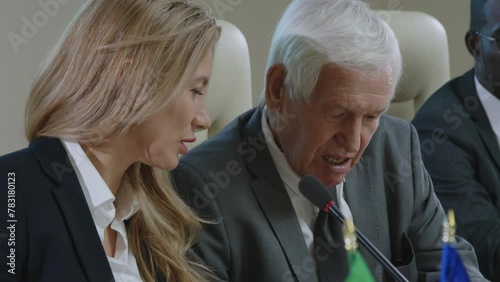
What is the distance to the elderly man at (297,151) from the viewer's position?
1.42 meters

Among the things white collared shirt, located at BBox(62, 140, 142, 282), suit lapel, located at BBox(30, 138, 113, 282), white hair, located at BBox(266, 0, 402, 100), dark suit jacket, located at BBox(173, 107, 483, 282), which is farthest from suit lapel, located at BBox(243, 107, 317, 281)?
suit lapel, located at BBox(30, 138, 113, 282)

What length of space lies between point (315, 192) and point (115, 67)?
303 mm

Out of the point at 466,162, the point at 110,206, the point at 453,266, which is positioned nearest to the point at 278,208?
the point at 110,206

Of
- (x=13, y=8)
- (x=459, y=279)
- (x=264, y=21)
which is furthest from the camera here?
(x=264, y=21)

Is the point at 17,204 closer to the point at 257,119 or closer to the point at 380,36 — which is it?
the point at 257,119

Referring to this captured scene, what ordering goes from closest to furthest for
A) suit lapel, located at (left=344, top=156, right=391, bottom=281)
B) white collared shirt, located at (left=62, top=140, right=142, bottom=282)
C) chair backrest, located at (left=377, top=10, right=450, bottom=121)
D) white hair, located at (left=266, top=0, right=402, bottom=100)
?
white collared shirt, located at (left=62, top=140, right=142, bottom=282), white hair, located at (left=266, top=0, right=402, bottom=100), suit lapel, located at (left=344, top=156, right=391, bottom=281), chair backrest, located at (left=377, top=10, right=450, bottom=121)

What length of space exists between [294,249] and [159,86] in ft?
1.24

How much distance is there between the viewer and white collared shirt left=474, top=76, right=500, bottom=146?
2.01 metres

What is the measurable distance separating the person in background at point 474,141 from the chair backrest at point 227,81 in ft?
1.35

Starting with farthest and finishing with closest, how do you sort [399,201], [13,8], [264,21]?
1. [264,21]
2. [13,8]
3. [399,201]

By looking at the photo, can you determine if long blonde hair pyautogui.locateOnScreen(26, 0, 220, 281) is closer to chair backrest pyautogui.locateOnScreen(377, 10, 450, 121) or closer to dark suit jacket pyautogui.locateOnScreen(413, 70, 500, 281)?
dark suit jacket pyautogui.locateOnScreen(413, 70, 500, 281)

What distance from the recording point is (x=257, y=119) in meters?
1.53

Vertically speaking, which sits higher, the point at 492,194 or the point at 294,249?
the point at 294,249

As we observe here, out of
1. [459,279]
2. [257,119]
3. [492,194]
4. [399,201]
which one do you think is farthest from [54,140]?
[492,194]
